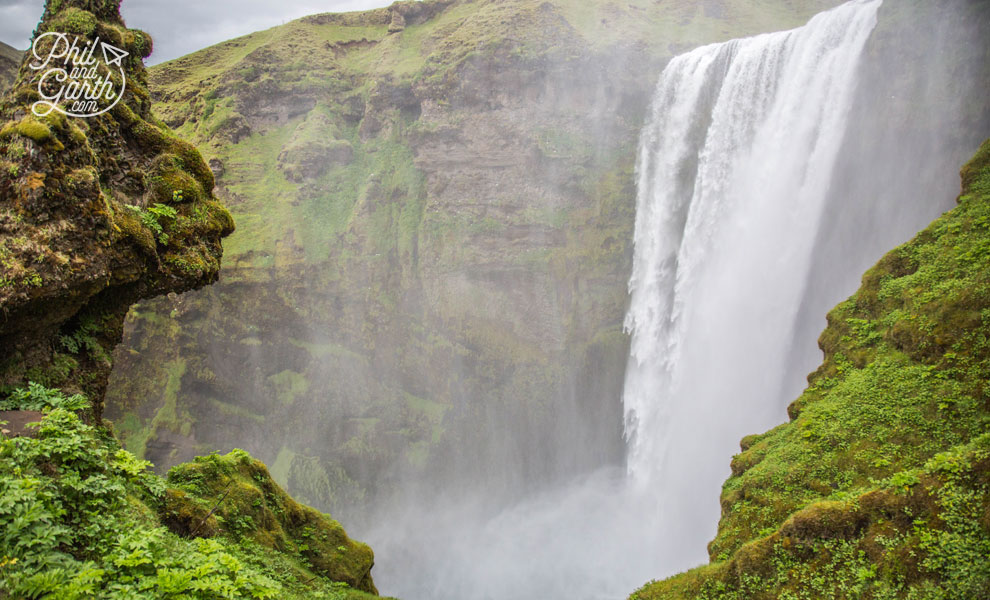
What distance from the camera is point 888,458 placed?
8727mm

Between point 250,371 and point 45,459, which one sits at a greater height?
point 250,371

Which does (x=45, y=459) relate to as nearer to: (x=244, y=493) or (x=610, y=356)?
(x=244, y=493)

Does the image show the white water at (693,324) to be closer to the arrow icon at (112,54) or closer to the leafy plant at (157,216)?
the leafy plant at (157,216)

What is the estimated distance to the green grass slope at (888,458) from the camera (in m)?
6.94

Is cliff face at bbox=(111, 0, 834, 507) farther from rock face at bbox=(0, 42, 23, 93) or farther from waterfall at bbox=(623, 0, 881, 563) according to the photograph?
rock face at bbox=(0, 42, 23, 93)

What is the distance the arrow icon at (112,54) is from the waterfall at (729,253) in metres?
22.4

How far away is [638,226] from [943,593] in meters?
26.2

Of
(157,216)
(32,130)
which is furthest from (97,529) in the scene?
(157,216)

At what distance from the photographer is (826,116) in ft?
66.2

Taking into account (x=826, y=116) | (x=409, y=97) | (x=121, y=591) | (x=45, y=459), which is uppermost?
(x=409, y=97)

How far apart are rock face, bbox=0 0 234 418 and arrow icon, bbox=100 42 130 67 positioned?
0.69ft

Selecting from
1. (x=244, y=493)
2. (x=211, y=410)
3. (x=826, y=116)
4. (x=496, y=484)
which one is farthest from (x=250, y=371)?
(x=826, y=116)

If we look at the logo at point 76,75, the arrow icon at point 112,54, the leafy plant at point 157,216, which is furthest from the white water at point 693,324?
the arrow icon at point 112,54

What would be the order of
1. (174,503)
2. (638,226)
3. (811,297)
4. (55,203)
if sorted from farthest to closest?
(638,226)
(811,297)
(174,503)
(55,203)
